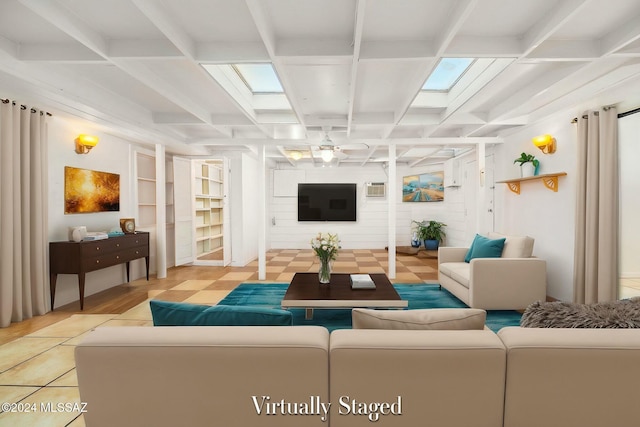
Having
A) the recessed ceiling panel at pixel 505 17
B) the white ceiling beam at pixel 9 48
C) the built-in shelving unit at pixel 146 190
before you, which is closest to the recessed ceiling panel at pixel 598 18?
the recessed ceiling panel at pixel 505 17

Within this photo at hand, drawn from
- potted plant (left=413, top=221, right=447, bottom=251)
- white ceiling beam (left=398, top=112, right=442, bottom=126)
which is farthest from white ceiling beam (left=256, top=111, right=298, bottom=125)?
potted plant (left=413, top=221, right=447, bottom=251)

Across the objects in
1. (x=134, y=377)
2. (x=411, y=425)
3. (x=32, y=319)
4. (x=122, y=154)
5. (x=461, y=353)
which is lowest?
(x=32, y=319)

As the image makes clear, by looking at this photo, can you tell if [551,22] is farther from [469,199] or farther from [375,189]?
[375,189]

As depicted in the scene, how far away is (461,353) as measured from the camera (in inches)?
44.3

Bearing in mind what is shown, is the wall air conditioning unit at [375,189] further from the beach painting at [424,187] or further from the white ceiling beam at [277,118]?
the white ceiling beam at [277,118]

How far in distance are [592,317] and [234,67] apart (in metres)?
3.35

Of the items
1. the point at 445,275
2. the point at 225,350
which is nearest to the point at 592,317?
the point at 225,350

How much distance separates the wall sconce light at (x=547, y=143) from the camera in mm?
4113

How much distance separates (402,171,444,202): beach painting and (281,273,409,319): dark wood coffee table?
5.40 metres

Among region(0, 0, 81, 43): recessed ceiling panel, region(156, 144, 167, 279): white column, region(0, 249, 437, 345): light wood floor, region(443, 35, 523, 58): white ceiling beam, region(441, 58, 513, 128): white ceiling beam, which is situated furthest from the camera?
region(156, 144, 167, 279): white column

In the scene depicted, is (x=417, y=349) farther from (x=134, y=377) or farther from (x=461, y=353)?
(x=134, y=377)

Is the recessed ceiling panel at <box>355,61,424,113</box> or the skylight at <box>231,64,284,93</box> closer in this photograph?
the recessed ceiling panel at <box>355,61,424,113</box>

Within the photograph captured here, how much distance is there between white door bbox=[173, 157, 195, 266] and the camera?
→ 6.09m

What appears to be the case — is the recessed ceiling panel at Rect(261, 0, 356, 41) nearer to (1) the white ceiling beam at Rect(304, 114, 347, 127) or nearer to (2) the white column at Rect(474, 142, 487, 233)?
(1) the white ceiling beam at Rect(304, 114, 347, 127)
